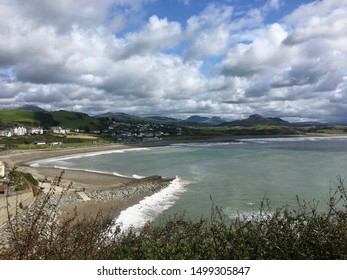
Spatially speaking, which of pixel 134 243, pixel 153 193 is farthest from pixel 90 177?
pixel 134 243

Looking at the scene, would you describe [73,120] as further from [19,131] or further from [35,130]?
[19,131]

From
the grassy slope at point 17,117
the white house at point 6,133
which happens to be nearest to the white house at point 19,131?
the white house at point 6,133

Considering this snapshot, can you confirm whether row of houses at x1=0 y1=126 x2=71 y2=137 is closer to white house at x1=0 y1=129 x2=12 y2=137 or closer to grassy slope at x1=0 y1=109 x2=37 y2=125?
white house at x1=0 y1=129 x2=12 y2=137

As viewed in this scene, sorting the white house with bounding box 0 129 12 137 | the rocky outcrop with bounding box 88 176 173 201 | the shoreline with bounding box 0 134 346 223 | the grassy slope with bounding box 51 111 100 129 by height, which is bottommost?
the shoreline with bounding box 0 134 346 223

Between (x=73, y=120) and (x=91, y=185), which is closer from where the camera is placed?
(x=91, y=185)

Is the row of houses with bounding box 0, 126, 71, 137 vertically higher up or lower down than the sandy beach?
higher up

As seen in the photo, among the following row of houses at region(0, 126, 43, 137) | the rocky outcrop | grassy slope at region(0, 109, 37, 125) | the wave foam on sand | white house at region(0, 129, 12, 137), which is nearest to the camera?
the wave foam on sand

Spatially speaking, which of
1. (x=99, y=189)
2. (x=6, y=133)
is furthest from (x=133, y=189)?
(x=6, y=133)

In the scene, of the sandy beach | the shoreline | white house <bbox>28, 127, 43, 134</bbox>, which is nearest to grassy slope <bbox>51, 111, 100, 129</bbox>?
white house <bbox>28, 127, 43, 134</bbox>

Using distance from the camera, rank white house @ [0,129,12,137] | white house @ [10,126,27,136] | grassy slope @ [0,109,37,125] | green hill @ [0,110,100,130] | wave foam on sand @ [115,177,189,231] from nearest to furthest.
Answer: wave foam on sand @ [115,177,189,231]
white house @ [0,129,12,137]
white house @ [10,126,27,136]
grassy slope @ [0,109,37,125]
green hill @ [0,110,100,130]

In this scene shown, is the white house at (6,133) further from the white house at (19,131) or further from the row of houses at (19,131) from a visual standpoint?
the white house at (19,131)

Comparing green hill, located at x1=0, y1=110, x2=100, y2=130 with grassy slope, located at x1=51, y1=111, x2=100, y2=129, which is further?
grassy slope, located at x1=51, y1=111, x2=100, y2=129

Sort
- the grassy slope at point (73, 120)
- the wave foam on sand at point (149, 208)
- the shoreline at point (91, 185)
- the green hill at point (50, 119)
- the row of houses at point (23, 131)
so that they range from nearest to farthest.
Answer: the wave foam on sand at point (149, 208)
the shoreline at point (91, 185)
the row of houses at point (23, 131)
the green hill at point (50, 119)
the grassy slope at point (73, 120)
